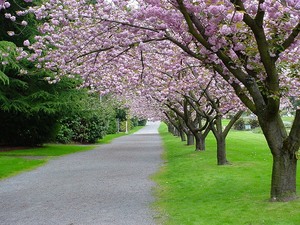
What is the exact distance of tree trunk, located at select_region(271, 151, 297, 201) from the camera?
24.5 feet

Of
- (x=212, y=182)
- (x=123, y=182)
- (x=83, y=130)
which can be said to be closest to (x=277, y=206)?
(x=212, y=182)

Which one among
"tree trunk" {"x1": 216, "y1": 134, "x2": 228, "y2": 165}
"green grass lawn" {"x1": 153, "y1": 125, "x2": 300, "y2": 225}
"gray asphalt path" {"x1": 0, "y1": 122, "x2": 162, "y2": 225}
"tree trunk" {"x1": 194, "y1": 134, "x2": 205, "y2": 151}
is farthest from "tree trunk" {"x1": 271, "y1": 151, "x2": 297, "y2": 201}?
"tree trunk" {"x1": 194, "y1": 134, "x2": 205, "y2": 151}

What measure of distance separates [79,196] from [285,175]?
4563mm

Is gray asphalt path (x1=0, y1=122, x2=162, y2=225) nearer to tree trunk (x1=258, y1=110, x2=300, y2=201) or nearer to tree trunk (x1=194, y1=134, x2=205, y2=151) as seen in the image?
tree trunk (x1=258, y1=110, x2=300, y2=201)

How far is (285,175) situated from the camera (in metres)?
7.49

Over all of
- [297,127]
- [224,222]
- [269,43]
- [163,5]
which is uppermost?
[163,5]

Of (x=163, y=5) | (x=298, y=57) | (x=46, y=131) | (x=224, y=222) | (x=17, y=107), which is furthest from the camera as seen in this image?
(x=46, y=131)

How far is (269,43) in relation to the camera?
692cm

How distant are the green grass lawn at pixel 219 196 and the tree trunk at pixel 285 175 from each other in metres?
0.22

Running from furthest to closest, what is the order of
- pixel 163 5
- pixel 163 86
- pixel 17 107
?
pixel 17 107 → pixel 163 86 → pixel 163 5

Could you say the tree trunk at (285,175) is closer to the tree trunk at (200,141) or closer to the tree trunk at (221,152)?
the tree trunk at (221,152)

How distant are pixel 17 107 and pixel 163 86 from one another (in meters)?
8.15

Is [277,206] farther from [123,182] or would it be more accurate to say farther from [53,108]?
[53,108]

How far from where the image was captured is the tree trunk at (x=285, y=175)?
747 centimetres
